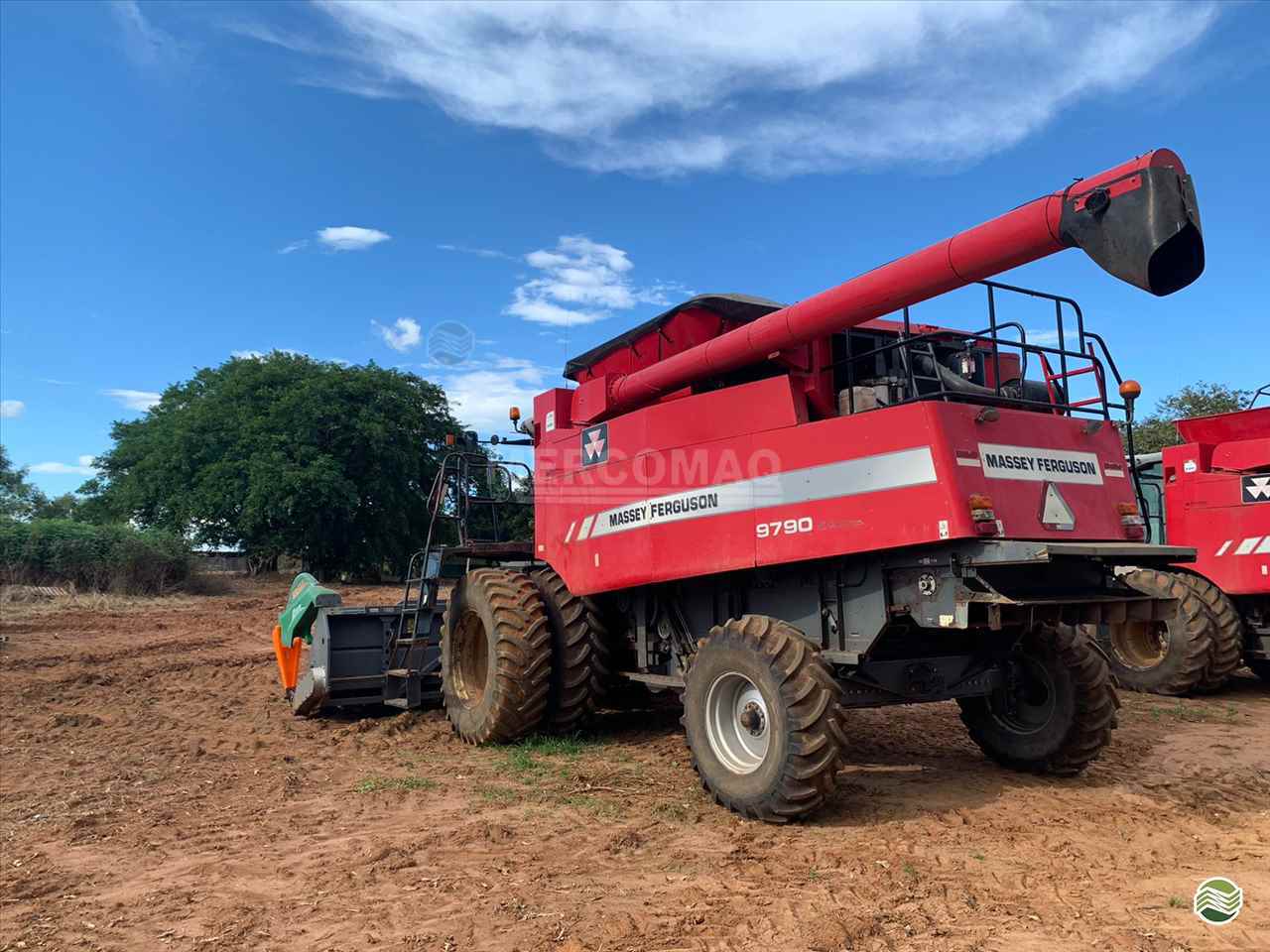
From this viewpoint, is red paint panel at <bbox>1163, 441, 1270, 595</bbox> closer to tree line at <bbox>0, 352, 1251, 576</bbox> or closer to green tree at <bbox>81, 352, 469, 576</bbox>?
tree line at <bbox>0, 352, 1251, 576</bbox>

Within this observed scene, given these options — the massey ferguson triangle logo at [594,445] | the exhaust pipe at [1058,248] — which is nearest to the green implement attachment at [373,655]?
the massey ferguson triangle logo at [594,445]

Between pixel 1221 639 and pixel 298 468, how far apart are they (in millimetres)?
27565

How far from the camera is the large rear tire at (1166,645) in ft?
32.7

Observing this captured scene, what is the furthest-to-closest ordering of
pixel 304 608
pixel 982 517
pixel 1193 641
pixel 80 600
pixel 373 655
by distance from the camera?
pixel 80 600
pixel 304 608
pixel 1193 641
pixel 373 655
pixel 982 517

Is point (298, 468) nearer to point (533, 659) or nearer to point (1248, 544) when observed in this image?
point (533, 659)

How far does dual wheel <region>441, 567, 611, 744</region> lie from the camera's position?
301 inches

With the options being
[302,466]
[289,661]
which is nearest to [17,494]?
[302,466]

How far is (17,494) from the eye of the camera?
192 feet

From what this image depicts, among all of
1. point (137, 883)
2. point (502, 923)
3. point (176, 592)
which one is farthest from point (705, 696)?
point (176, 592)

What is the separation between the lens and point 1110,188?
441cm

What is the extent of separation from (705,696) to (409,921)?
8.04ft

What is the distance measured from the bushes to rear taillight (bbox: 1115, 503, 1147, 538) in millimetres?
26379

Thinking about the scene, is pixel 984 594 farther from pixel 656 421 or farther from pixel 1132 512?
pixel 656 421

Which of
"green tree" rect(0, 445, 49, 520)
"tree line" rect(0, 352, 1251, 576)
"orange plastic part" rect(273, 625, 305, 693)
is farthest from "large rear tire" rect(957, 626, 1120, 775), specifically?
"green tree" rect(0, 445, 49, 520)
